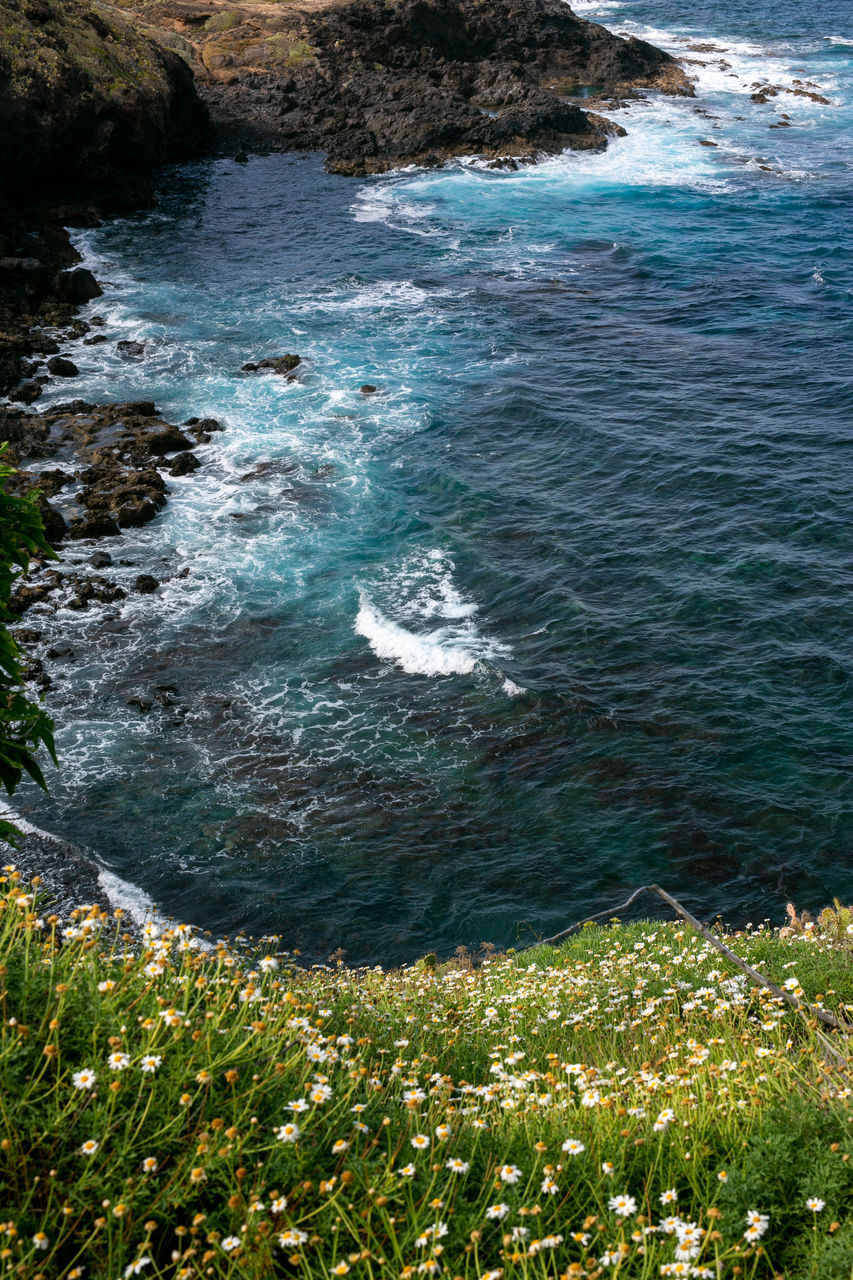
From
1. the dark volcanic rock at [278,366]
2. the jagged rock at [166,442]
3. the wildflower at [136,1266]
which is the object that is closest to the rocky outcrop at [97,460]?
the jagged rock at [166,442]

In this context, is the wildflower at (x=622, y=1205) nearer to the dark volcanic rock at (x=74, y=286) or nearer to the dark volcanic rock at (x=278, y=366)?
the dark volcanic rock at (x=278, y=366)

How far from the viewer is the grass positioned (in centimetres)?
482

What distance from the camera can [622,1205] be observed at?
497 centimetres

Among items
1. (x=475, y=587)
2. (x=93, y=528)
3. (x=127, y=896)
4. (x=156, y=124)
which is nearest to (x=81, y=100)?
(x=156, y=124)

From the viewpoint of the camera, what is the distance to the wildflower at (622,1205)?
4.83 meters

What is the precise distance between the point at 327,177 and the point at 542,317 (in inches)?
903

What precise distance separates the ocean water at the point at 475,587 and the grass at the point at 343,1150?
9343mm

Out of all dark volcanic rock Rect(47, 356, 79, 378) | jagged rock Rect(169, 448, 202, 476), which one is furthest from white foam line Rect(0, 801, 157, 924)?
dark volcanic rock Rect(47, 356, 79, 378)

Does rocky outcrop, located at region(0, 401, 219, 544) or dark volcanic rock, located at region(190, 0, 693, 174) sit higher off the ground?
dark volcanic rock, located at region(190, 0, 693, 174)

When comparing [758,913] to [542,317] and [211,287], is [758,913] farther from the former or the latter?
[211,287]

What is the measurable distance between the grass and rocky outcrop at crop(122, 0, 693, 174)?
5572 cm

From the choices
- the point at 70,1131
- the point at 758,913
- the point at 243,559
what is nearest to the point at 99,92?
the point at 243,559

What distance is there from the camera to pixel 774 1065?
259 inches

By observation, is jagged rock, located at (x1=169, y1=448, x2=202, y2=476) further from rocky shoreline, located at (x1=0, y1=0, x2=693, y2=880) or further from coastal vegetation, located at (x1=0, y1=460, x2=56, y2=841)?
coastal vegetation, located at (x1=0, y1=460, x2=56, y2=841)
